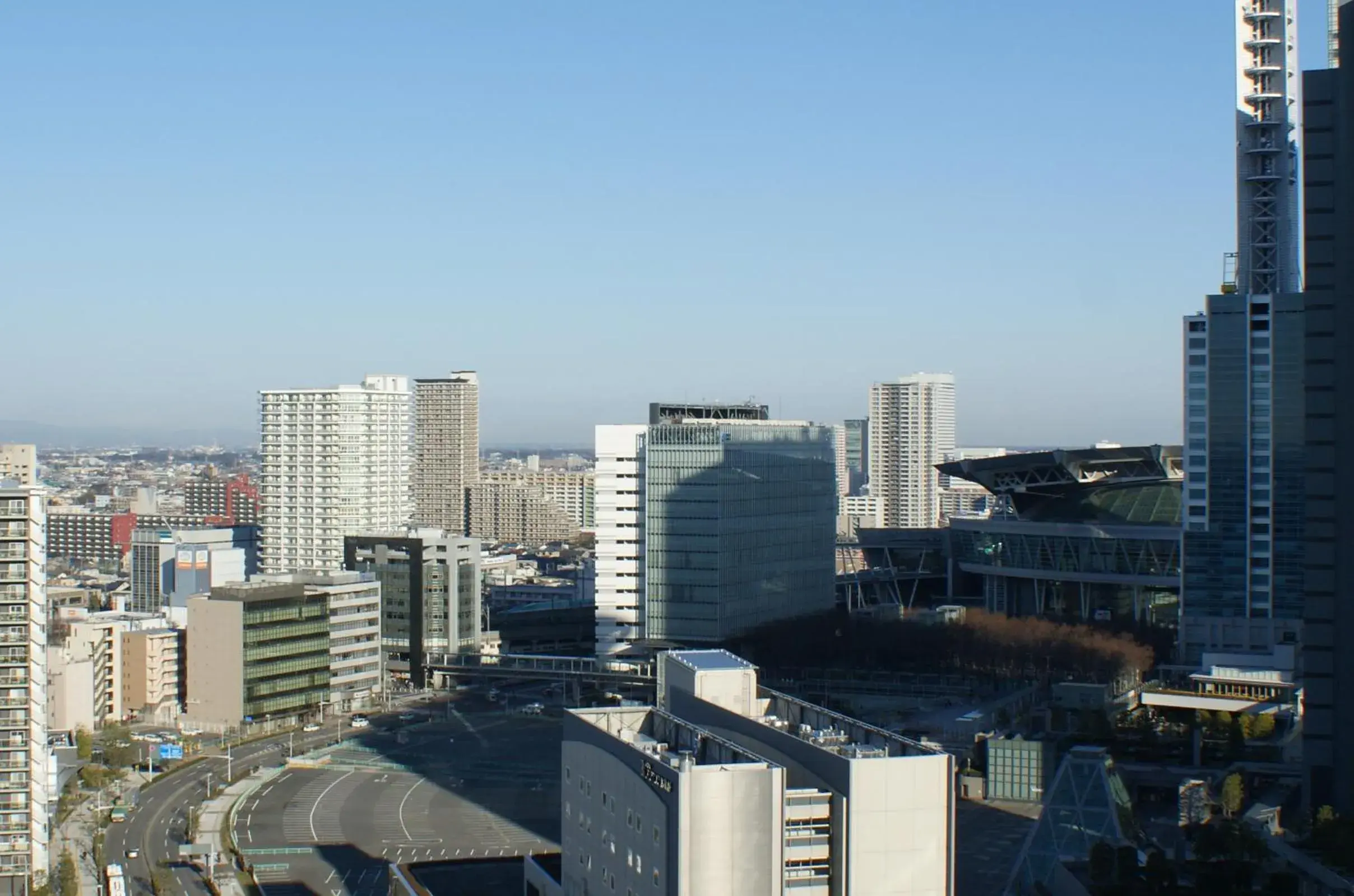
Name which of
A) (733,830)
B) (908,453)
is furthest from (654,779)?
(908,453)

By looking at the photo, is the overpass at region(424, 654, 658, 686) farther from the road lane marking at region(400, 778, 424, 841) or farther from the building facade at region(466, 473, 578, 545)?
the building facade at region(466, 473, 578, 545)

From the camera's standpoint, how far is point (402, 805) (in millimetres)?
36719

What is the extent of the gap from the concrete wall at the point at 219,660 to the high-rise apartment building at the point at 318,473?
787 inches

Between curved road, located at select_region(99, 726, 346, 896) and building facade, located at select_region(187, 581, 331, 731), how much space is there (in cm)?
170

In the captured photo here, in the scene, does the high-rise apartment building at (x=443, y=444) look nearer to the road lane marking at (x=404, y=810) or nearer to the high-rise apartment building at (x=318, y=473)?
the high-rise apartment building at (x=318, y=473)

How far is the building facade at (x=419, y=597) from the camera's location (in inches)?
2208

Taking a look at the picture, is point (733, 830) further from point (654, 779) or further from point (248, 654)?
point (248, 654)

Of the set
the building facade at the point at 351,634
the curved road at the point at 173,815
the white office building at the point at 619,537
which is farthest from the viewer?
the white office building at the point at 619,537

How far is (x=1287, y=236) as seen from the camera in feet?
166

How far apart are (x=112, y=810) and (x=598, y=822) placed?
1849 cm

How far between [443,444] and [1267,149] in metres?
79.9

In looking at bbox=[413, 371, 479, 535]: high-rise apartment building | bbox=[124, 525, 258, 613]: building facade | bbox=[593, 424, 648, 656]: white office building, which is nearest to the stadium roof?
bbox=[593, 424, 648, 656]: white office building

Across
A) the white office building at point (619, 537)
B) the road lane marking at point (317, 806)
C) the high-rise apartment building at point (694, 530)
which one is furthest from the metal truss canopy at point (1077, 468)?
the road lane marking at point (317, 806)

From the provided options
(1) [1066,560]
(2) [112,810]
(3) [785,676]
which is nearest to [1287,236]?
(1) [1066,560]
